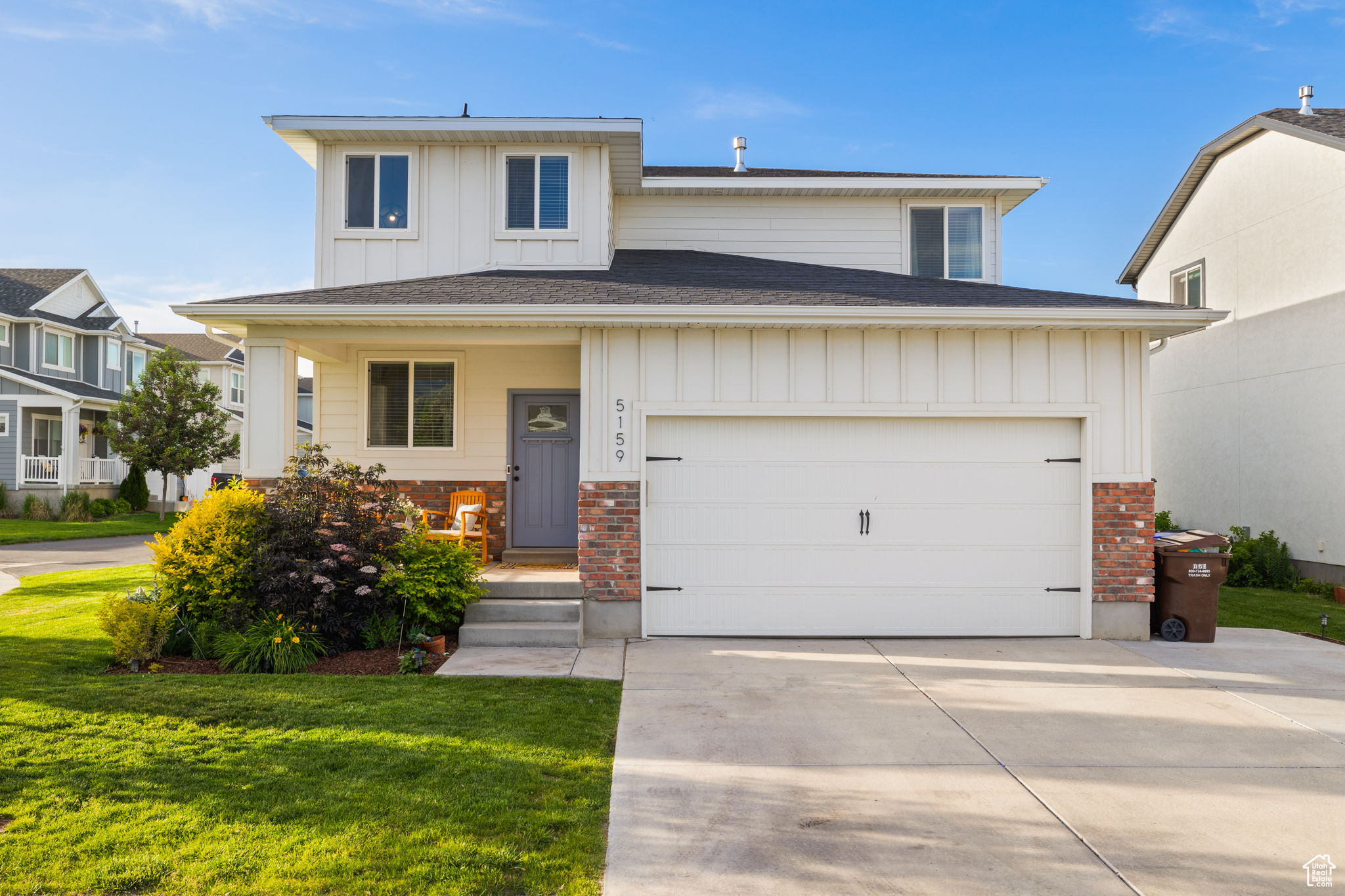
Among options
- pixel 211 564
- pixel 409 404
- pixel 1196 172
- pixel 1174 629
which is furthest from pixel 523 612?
pixel 1196 172

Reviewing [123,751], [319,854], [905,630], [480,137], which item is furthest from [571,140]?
[319,854]

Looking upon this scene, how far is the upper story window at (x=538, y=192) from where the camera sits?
33.7ft

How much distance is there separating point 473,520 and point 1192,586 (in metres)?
7.75

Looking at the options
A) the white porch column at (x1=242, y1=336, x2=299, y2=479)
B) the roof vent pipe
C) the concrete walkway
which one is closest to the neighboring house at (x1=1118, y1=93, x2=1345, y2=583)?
the roof vent pipe

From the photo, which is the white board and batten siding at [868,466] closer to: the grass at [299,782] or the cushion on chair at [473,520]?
the cushion on chair at [473,520]

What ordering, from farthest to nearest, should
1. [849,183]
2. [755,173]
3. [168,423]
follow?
[168,423] → [755,173] → [849,183]

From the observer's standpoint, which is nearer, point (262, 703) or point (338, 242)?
point (262, 703)

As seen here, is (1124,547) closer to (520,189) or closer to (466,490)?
(466,490)

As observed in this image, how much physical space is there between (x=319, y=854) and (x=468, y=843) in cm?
61

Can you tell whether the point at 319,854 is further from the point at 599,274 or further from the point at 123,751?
the point at 599,274

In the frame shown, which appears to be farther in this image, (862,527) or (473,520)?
(473,520)

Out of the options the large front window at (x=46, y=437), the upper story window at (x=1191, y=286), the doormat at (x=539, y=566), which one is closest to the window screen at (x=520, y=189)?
the doormat at (x=539, y=566)

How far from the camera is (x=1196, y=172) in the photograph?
51.1 feet

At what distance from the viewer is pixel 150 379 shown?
76.8ft
